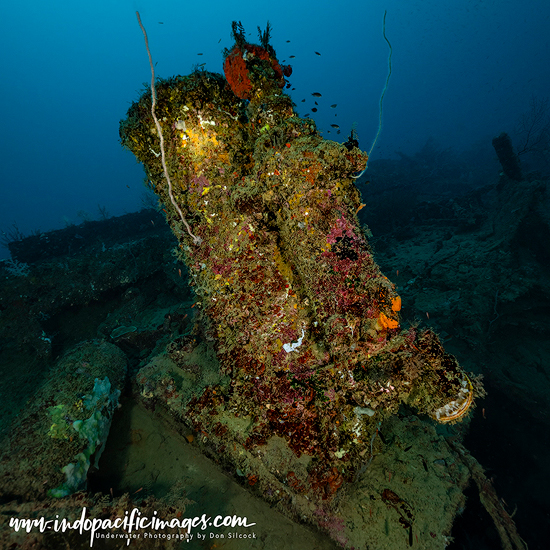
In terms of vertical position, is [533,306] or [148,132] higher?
[148,132]

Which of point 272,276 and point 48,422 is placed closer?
point 272,276

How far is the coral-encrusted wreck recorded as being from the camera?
2412mm

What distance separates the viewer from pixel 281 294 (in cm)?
265

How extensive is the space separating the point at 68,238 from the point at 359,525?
12.7 meters

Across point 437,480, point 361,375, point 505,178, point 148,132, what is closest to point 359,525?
point 437,480

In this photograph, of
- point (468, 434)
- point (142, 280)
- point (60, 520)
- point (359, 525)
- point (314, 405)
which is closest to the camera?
point (60, 520)

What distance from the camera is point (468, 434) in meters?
4.17

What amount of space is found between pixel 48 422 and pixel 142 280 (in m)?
5.38

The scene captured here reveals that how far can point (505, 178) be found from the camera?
12.0 metres

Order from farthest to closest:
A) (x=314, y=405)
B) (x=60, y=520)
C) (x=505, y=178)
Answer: (x=505, y=178), (x=314, y=405), (x=60, y=520)

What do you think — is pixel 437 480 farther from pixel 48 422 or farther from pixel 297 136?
pixel 48 422

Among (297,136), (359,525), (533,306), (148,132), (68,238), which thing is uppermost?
(68,238)

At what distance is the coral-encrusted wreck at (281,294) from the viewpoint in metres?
2.41

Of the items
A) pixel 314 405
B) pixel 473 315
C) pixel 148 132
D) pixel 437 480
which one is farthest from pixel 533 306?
pixel 148 132
